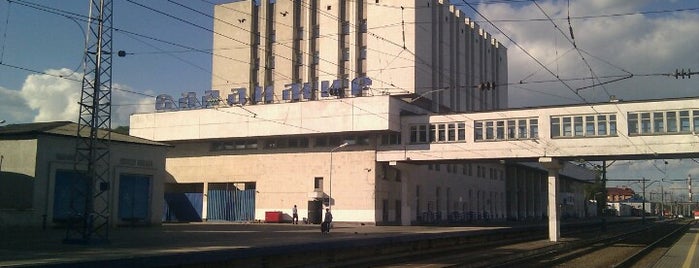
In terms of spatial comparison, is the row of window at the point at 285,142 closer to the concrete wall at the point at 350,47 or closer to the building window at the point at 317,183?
the building window at the point at 317,183

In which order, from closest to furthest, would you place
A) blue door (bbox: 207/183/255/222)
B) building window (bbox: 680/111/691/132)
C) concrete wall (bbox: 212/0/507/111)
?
building window (bbox: 680/111/691/132)
blue door (bbox: 207/183/255/222)
concrete wall (bbox: 212/0/507/111)

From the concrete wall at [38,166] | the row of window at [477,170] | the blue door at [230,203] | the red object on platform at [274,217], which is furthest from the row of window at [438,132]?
the concrete wall at [38,166]

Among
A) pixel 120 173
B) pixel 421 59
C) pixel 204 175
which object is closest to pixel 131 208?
pixel 120 173

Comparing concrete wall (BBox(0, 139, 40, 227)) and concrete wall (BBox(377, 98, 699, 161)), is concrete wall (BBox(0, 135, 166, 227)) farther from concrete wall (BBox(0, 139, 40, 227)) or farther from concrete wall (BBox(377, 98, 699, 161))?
concrete wall (BBox(377, 98, 699, 161))

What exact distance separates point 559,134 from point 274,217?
1206 inches

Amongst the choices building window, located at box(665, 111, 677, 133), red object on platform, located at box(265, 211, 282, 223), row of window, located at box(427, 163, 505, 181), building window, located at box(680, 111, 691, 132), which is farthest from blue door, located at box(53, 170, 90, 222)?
building window, located at box(680, 111, 691, 132)

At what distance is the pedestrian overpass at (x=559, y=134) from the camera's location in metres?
46.6

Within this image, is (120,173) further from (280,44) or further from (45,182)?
(280,44)

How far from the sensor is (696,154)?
4688 centimetres

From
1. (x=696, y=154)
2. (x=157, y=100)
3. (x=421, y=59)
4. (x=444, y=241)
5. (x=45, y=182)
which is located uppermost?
(x=421, y=59)

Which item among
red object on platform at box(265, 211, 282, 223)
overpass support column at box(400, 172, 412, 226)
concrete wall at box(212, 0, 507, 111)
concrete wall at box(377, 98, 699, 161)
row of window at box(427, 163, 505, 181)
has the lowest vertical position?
red object on platform at box(265, 211, 282, 223)

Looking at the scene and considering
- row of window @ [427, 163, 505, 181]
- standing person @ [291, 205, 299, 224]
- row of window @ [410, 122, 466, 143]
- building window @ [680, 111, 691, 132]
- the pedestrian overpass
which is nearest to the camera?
building window @ [680, 111, 691, 132]

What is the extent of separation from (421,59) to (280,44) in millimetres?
20724

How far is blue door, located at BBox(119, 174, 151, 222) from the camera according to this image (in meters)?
47.4
